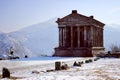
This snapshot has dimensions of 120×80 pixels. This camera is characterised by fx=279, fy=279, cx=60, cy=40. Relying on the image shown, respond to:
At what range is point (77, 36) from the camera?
69375 mm

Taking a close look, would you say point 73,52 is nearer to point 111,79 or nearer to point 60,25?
point 60,25

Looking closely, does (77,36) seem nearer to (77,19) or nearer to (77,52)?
(77,19)

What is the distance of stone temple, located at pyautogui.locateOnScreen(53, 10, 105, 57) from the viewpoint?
65312mm

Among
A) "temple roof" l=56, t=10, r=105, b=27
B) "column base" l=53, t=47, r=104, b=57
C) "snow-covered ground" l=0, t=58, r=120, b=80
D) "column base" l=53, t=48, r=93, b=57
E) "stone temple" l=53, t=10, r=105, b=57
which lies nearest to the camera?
"snow-covered ground" l=0, t=58, r=120, b=80

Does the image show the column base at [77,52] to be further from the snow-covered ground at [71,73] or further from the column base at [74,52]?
the snow-covered ground at [71,73]

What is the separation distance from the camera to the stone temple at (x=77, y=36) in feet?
214

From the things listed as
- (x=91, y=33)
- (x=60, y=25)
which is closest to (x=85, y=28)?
(x=91, y=33)

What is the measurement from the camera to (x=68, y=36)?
70.6 m

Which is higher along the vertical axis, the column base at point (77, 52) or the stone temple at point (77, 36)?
the stone temple at point (77, 36)

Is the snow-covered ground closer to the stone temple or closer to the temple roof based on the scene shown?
the stone temple

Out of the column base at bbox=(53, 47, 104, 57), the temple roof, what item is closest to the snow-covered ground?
the column base at bbox=(53, 47, 104, 57)

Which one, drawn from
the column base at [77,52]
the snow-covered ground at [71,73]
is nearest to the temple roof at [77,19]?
the column base at [77,52]

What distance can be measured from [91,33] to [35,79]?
48.2 m

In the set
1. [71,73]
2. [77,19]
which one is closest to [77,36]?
[77,19]
